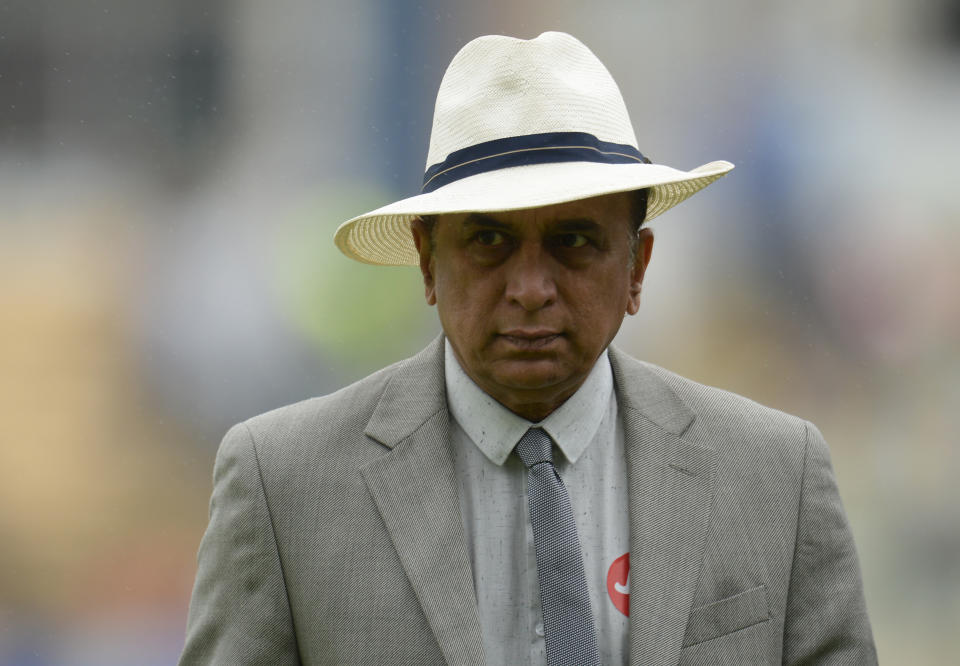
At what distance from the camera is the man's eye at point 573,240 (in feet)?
6.42

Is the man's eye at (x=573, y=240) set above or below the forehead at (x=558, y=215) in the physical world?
below

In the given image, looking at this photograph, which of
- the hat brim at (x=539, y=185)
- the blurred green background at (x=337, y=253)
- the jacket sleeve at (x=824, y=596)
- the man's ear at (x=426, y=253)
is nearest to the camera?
the hat brim at (x=539, y=185)

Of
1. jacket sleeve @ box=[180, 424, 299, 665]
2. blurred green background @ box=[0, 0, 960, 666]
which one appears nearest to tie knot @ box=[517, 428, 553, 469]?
jacket sleeve @ box=[180, 424, 299, 665]

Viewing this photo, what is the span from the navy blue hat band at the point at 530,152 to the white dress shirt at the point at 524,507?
43 cm

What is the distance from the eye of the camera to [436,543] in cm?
193

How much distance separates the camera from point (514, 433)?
2045 mm

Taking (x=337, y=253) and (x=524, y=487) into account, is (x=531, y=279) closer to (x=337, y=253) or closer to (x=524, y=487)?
(x=524, y=487)

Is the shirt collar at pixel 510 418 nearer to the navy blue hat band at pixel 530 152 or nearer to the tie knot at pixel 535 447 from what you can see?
the tie knot at pixel 535 447

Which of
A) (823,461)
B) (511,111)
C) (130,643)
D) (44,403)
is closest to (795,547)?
(823,461)

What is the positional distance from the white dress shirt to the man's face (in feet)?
0.29

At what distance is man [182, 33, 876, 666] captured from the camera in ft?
6.23

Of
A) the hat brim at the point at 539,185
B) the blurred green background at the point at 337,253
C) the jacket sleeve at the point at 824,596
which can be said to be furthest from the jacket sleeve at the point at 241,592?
the blurred green background at the point at 337,253

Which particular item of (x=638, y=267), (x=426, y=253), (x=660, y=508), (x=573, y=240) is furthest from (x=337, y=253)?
(x=660, y=508)

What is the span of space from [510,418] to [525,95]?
2.12 ft
